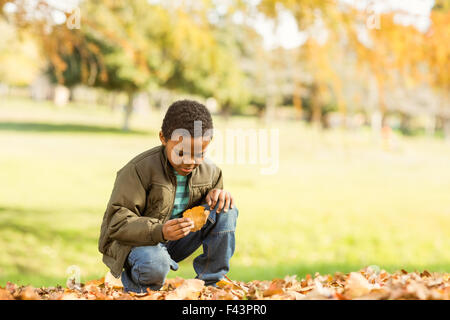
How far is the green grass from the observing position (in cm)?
613

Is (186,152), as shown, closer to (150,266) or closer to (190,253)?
(150,266)

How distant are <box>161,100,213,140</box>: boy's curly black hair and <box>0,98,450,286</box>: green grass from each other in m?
0.88

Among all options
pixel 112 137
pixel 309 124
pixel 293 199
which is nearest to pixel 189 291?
pixel 293 199

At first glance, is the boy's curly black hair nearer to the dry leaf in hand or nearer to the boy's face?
the boy's face

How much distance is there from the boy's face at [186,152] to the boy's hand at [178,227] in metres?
0.27

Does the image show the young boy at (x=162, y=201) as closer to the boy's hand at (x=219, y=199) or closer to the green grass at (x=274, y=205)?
the boy's hand at (x=219, y=199)

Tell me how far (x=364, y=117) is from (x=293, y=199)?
23686 mm

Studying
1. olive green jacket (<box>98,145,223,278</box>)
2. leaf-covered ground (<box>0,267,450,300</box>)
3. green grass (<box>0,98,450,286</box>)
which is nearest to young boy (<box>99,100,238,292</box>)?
olive green jacket (<box>98,145,223,278</box>)

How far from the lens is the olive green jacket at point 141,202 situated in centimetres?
198

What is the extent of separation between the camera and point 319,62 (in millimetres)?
4047

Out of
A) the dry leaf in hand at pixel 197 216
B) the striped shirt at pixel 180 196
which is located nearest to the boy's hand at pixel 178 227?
the dry leaf in hand at pixel 197 216
